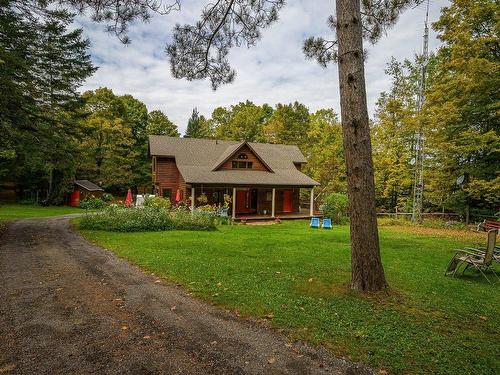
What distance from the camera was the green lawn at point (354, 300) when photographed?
3.66 m

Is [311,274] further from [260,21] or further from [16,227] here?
[16,227]

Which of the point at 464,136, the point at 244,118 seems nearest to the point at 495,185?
the point at 464,136

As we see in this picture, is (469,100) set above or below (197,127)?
below

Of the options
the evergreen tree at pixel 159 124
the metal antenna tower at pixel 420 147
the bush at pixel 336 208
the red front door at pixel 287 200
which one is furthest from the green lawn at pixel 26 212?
the metal antenna tower at pixel 420 147

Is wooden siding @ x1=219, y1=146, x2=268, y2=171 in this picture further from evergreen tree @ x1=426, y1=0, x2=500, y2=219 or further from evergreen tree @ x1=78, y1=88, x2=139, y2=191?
evergreen tree @ x1=78, y1=88, x2=139, y2=191

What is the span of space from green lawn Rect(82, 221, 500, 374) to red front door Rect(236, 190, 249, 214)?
1535 cm

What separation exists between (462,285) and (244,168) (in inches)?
819

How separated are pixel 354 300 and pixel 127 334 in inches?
137

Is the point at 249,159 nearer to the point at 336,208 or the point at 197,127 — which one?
the point at 336,208

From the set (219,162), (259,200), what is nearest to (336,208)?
(259,200)

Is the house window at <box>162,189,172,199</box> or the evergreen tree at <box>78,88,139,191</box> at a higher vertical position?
the evergreen tree at <box>78,88,139,191</box>

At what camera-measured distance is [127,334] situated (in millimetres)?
4031

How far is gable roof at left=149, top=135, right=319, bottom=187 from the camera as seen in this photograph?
23531 millimetres

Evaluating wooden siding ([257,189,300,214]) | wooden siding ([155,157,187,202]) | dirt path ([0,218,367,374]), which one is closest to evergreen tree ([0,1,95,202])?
dirt path ([0,218,367,374])
